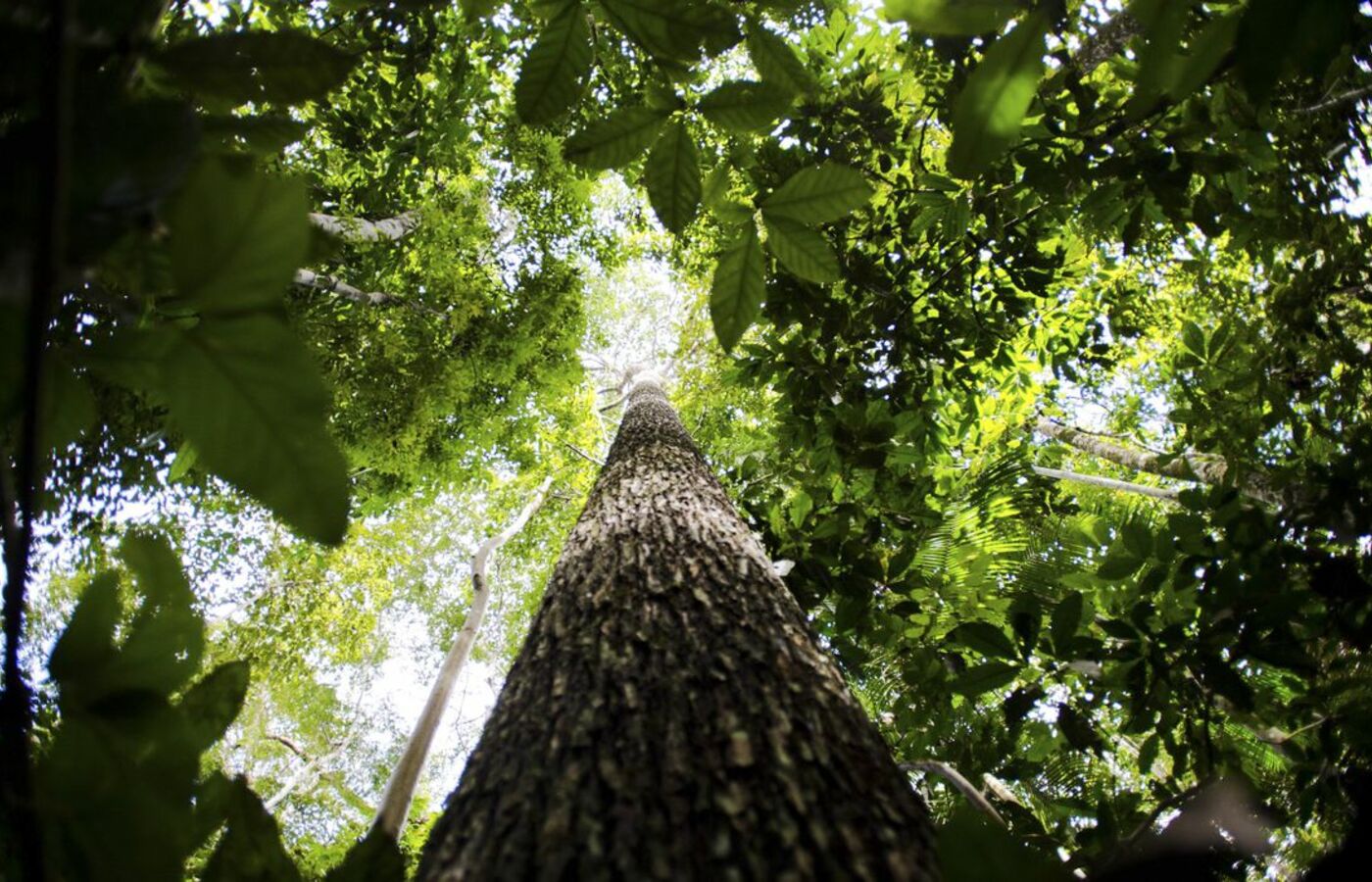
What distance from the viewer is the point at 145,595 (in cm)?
46

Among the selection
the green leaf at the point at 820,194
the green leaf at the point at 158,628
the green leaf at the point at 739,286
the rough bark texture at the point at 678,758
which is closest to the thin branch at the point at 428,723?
the rough bark texture at the point at 678,758

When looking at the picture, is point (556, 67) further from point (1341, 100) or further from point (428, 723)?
point (428, 723)

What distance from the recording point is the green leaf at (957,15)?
1.67 ft

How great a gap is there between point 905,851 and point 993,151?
2.48 feet

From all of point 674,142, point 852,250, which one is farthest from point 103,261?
point 852,250

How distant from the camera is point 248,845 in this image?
1.65ft

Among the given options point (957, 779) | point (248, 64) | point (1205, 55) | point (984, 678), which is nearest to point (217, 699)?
point (248, 64)

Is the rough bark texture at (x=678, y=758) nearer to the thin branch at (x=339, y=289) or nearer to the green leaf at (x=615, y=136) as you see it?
the green leaf at (x=615, y=136)

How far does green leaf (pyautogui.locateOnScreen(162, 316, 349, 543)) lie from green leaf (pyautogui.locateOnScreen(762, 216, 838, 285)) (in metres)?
0.54

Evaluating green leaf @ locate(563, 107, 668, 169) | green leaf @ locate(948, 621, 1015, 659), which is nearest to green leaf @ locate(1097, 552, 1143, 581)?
green leaf @ locate(948, 621, 1015, 659)

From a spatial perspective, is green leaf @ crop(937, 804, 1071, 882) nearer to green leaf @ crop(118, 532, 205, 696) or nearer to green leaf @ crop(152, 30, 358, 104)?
green leaf @ crop(118, 532, 205, 696)

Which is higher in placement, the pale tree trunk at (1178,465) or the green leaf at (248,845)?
the pale tree trunk at (1178,465)

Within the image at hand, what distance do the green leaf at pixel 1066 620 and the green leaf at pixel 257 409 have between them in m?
1.64

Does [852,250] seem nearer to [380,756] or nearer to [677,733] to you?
[677,733]
